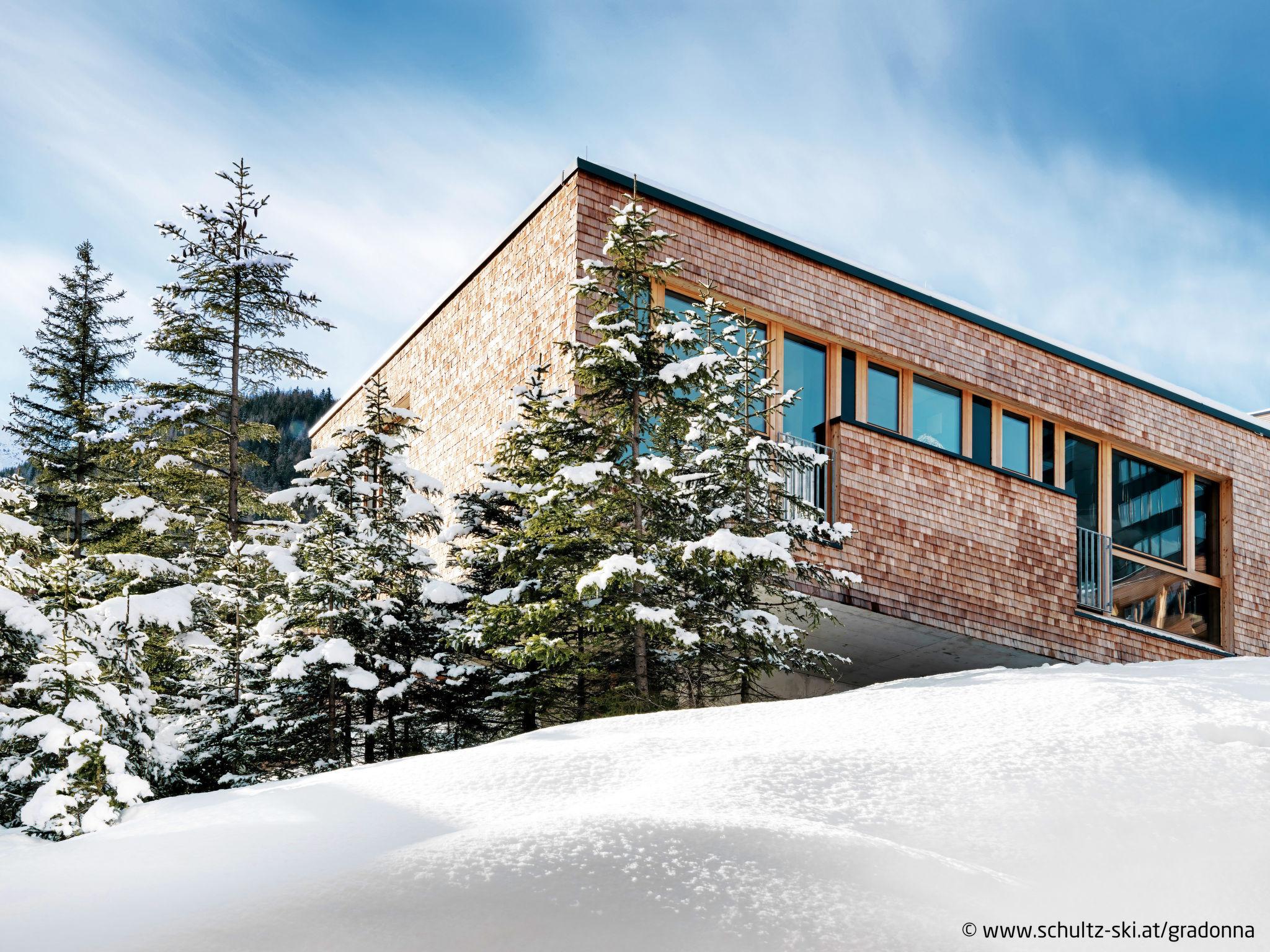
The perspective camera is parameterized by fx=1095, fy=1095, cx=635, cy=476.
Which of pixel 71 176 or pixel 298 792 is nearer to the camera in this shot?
pixel 298 792

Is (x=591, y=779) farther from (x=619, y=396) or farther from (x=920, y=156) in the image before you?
(x=920, y=156)

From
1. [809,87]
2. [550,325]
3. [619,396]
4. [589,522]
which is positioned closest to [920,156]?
[809,87]

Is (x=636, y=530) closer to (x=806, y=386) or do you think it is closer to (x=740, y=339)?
(x=740, y=339)

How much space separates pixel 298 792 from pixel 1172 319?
33.1 meters

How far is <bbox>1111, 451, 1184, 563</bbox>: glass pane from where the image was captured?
17.1 metres

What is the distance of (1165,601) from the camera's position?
686 inches

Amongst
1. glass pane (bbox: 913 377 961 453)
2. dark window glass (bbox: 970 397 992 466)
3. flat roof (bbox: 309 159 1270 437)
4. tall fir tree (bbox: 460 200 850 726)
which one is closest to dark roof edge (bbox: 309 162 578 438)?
flat roof (bbox: 309 159 1270 437)

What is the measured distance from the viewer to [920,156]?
19.5m

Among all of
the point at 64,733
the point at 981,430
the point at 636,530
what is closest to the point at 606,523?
the point at 636,530

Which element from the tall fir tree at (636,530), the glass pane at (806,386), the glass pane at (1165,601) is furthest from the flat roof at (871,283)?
the glass pane at (1165,601)

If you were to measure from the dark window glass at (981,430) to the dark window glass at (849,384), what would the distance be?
7.07ft

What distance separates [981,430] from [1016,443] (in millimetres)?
748

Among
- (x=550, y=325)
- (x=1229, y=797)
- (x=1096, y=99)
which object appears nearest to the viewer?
(x=1229, y=797)

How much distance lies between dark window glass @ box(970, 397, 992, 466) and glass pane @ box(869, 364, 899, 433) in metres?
1.34
